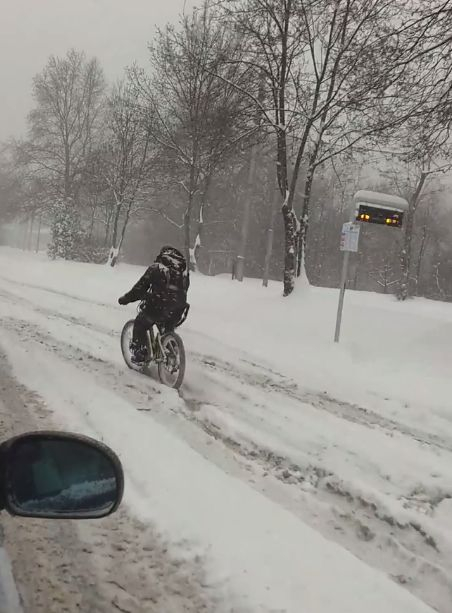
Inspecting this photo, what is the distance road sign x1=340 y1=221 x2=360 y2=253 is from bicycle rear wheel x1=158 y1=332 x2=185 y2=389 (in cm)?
433

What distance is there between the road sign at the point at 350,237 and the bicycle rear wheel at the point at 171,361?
4.33 meters

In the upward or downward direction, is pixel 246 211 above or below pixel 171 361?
above

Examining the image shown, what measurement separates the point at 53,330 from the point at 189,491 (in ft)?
22.2

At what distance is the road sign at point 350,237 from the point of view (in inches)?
396

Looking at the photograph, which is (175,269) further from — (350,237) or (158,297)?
(350,237)

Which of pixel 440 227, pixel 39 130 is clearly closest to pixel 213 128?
pixel 39 130

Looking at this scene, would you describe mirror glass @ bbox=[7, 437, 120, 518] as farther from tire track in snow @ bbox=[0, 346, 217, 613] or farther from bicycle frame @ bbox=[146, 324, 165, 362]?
bicycle frame @ bbox=[146, 324, 165, 362]

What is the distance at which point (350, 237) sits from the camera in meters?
10.1

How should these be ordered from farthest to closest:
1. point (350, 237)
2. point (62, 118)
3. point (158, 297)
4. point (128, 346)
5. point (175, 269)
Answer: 1. point (62, 118)
2. point (350, 237)
3. point (128, 346)
4. point (175, 269)
5. point (158, 297)

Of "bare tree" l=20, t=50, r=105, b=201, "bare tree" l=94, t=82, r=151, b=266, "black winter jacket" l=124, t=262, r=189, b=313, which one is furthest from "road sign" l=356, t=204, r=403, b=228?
"bare tree" l=20, t=50, r=105, b=201

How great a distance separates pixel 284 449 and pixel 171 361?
2531mm

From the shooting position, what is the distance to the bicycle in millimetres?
7031

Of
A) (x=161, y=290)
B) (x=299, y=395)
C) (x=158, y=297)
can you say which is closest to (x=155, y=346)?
(x=158, y=297)

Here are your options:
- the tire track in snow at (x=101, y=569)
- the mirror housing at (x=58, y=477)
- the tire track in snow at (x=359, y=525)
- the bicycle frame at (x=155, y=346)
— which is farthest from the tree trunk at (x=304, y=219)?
the mirror housing at (x=58, y=477)
